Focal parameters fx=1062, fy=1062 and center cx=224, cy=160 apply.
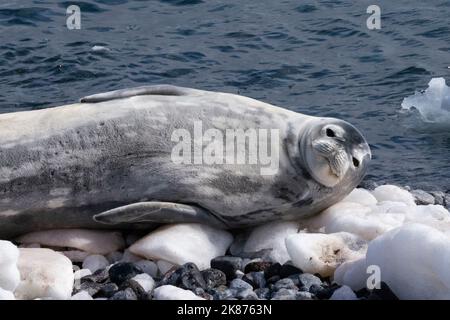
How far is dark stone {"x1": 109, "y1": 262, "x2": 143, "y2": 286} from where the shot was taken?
5.96 metres

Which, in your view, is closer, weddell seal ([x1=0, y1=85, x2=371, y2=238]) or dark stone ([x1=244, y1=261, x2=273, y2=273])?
dark stone ([x1=244, y1=261, x2=273, y2=273])

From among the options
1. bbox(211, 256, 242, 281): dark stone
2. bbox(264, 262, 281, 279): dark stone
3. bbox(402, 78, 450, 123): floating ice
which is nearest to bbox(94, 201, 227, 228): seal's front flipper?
bbox(211, 256, 242, 281): dark stone

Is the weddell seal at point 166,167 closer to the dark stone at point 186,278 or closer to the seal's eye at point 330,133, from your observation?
the seal's eye at point 330,133

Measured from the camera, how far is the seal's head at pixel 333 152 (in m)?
6.49

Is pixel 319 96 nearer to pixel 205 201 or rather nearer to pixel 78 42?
pixel 78 42

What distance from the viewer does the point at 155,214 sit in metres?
6.40

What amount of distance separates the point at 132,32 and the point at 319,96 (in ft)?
12.7

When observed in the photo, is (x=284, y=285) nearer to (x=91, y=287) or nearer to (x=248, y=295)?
(x=248, y=295)

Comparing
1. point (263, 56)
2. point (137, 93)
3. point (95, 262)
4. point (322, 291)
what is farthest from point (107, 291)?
point (263, 56)

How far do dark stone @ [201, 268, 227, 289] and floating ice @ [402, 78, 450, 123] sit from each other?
5678 millimetres

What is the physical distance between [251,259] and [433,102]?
5.65 meters

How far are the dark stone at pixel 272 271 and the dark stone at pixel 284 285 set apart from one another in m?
0.15

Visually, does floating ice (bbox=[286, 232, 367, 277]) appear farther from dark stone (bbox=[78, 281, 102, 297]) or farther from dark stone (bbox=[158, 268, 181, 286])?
dark stone (bbox=[78, 281, 102, 297])

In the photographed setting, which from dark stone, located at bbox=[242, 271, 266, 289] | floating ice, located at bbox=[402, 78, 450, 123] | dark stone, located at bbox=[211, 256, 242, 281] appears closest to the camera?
dark stone, located at bbox=[242, 271, 266, 289]
